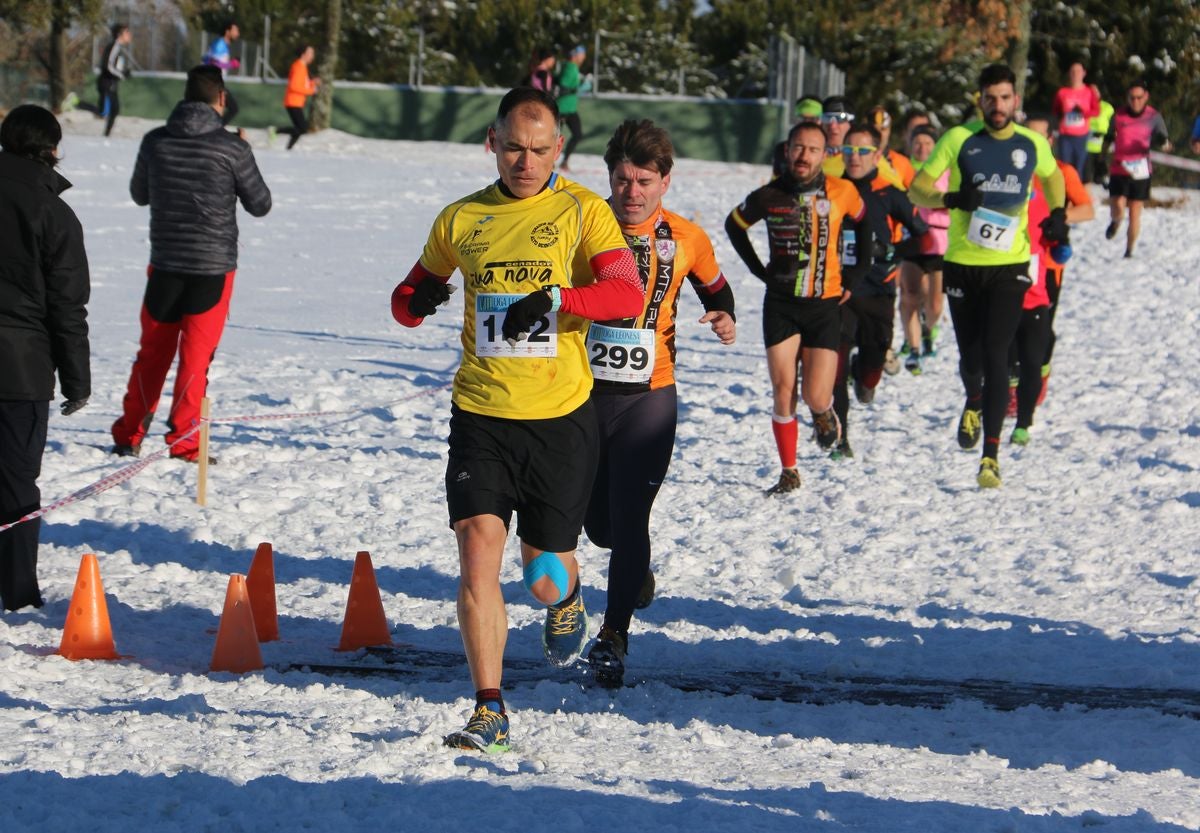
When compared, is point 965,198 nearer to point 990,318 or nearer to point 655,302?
point 990,318

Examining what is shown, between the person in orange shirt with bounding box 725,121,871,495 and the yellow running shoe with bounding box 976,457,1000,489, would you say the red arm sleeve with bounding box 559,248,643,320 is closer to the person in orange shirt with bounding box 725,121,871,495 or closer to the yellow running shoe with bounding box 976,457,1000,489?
the person in orange shirt with bounding box 725,121,871,495

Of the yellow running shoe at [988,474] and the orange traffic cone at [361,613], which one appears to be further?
the yellow running shoe at [988,474]

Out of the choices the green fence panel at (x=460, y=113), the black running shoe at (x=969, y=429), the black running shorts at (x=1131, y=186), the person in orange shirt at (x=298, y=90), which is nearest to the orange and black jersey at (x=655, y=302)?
the black running shoe at (x=969, y=429)

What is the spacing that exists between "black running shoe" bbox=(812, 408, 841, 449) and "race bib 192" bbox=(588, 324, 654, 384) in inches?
148

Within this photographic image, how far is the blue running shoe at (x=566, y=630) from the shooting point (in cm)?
563

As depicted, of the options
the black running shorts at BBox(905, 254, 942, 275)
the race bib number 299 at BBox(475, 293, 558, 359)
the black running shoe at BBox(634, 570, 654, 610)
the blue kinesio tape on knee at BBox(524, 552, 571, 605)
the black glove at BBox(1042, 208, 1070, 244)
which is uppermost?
the black glove at BBox(1042, 208, 1070, 244)

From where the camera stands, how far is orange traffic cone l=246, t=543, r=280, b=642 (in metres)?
6.59

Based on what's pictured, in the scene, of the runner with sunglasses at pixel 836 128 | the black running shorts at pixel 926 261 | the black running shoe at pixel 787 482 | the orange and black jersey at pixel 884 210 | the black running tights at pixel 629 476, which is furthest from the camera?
the black running shorts at pixel 926 261

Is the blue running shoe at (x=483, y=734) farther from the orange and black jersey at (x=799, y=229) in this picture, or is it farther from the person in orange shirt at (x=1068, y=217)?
the person in orange shirt at (x=1068, y=217)

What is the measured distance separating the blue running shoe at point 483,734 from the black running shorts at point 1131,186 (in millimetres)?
16042

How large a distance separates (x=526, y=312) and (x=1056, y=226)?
5611 mm

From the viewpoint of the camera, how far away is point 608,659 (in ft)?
19.7

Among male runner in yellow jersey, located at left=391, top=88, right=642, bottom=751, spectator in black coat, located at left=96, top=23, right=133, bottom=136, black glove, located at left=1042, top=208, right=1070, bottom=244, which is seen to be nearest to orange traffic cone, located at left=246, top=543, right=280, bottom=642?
male runner in yellow jersey, located at left=391, top=88, right=642, bottom=751

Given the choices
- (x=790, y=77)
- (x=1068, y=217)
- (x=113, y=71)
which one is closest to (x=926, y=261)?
(x=1068, y=217)
